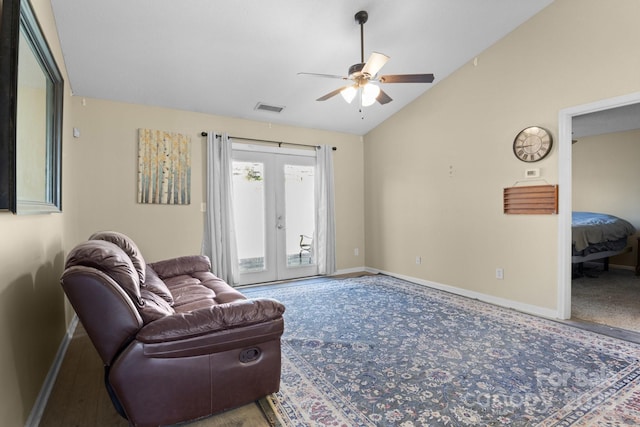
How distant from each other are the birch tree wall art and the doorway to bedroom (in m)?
4.47

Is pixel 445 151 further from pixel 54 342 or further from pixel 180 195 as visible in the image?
pixel 54 342

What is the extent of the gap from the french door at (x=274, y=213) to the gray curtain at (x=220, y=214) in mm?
219

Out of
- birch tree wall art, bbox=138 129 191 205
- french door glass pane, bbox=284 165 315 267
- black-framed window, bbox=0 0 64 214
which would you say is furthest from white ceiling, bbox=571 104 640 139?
black-framed window, bbox=0 0 64 214

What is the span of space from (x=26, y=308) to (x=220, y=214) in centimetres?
291

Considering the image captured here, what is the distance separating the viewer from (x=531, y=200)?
3.55 meters

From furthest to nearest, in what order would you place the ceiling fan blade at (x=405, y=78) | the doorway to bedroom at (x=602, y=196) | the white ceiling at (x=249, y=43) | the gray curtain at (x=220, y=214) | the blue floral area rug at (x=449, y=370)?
1. the gray curtain at (x=220, y=214)
2. the doorway to bedroom at (x=602, y=196)
3. the white ceiling at (x=249, y=43)
4. the ceiling fan blade at (x=405, y=78)
5. the blue floral area rug at (x=449, y=370)

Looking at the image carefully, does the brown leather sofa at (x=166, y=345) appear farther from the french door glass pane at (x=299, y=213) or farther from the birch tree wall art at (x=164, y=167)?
the french door glass pane at (x=299, y=213)

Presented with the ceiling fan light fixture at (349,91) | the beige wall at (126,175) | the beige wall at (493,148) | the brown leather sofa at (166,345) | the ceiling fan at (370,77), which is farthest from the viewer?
the beige wall at (126,175)

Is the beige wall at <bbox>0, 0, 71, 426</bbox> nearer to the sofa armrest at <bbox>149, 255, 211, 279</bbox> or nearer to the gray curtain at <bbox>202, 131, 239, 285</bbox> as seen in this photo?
the sofa armrest at <bbox>149, 255, 211, 279</bbox>

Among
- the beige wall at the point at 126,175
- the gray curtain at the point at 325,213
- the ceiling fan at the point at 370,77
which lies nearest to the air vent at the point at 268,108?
the beige wall at the point at 126,175

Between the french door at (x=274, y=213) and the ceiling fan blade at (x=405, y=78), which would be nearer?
the ceiling fan blade at (x=405, y=78)

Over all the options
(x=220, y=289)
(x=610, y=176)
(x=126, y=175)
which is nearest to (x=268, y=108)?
(x=126, y=175)

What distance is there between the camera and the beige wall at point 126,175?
152 inches

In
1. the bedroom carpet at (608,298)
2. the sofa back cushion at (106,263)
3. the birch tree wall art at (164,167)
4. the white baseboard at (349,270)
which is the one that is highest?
the birch tree wall art at (164,167)
